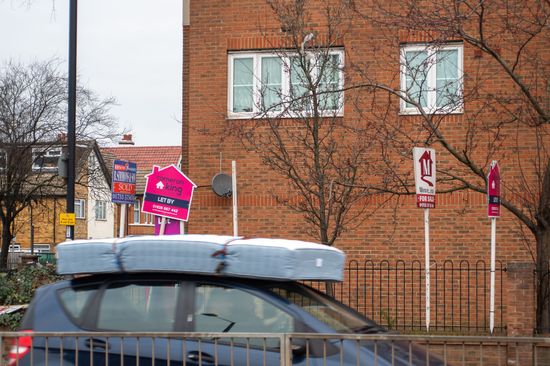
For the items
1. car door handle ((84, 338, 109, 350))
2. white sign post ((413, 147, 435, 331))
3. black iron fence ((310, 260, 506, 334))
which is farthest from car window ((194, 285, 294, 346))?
black iron fence ((310, 260, 506, 334))

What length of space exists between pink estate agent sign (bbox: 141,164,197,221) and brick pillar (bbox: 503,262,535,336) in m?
5.27

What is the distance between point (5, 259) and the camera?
113 ft

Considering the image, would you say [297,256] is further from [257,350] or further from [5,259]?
[5,259]

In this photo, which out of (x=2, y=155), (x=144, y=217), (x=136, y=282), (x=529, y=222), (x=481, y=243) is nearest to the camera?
(x=136, y=282)

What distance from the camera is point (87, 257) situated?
684 cm

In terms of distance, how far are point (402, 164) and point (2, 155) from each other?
2233 centimetres

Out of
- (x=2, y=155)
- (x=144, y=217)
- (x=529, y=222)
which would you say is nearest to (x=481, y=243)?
(x=529, y=222)

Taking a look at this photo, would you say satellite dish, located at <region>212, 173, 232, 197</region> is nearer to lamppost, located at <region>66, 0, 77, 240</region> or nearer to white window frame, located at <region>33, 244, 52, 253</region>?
lamppost, located at <region>66, 0, 77, 240</region>

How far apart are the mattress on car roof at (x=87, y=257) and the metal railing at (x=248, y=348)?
1.95 ft

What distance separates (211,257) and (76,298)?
1.18 m

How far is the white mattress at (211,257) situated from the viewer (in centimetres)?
643

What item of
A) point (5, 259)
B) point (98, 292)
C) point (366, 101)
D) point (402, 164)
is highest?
point (366, 101)

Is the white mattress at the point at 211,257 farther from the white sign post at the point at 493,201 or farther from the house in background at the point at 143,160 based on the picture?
the house in background at the point at 143,160

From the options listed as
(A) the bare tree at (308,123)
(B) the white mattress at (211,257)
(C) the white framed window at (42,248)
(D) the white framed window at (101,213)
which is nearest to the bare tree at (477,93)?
(A) the bare tree at (308,123)
